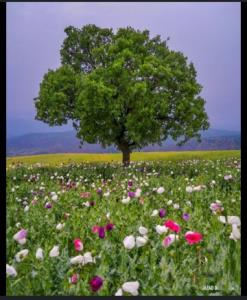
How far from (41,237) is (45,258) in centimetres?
112

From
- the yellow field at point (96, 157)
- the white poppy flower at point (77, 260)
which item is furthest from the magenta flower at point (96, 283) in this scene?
the yellow field at point (96, 157)

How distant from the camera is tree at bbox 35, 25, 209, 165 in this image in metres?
15.5

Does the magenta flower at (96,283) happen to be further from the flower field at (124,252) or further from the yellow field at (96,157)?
the yellow field at (96,157)

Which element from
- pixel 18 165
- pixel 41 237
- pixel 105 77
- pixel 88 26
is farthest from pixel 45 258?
pixel 88 26

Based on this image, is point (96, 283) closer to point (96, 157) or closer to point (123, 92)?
point (123, 92)

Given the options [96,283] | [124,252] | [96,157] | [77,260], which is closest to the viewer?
[96,283]

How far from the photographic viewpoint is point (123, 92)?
51.5 feet

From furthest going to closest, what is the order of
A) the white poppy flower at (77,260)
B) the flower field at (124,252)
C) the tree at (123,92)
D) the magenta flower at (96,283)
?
the tree at (123,92) → the white poppy flower at (77,260) → the flower field at (124,252) → the magenta flower at (96,283)

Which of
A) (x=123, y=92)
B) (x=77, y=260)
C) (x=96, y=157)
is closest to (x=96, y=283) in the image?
(x=77, y=260)

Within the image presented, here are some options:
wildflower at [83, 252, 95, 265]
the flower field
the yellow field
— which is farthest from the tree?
wildflower at [83, 252, 95, 265]

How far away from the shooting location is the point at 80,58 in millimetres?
18641

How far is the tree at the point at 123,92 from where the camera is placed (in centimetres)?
1547

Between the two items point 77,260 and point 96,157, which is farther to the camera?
point 96,157

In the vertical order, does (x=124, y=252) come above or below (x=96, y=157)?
below
